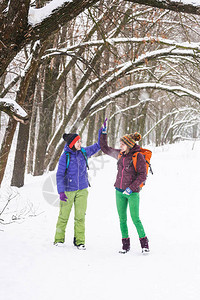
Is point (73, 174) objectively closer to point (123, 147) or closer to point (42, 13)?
point (123, 147)

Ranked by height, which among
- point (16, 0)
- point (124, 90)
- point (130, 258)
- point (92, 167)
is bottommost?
point (130, 258)

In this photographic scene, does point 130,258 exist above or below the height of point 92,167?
below

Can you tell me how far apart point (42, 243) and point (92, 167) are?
7835 mm

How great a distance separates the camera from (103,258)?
13.6 feet

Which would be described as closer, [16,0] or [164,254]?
[16,0]

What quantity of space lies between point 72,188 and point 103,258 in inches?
44.2

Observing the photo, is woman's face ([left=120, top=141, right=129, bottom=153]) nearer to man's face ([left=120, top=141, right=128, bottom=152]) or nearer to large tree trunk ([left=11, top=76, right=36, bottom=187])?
man's face ([left=120, top=141, right=128, bottom=152])

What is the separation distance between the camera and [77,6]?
9.91 feet

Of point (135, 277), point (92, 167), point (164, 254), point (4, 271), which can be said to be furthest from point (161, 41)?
point (92, 167)

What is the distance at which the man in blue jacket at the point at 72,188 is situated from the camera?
14.7 feet

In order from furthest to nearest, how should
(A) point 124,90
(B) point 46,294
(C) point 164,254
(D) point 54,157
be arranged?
1. (D) point 54,157
2. (A) point 124,90
3. (C) point 164,254
4. (B) point 46,294

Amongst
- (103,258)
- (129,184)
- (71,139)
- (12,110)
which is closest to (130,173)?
(129,184)

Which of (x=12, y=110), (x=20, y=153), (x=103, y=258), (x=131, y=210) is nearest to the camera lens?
(x=12, y=110)

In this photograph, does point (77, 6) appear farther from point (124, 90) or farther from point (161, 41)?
point (124, 90)
